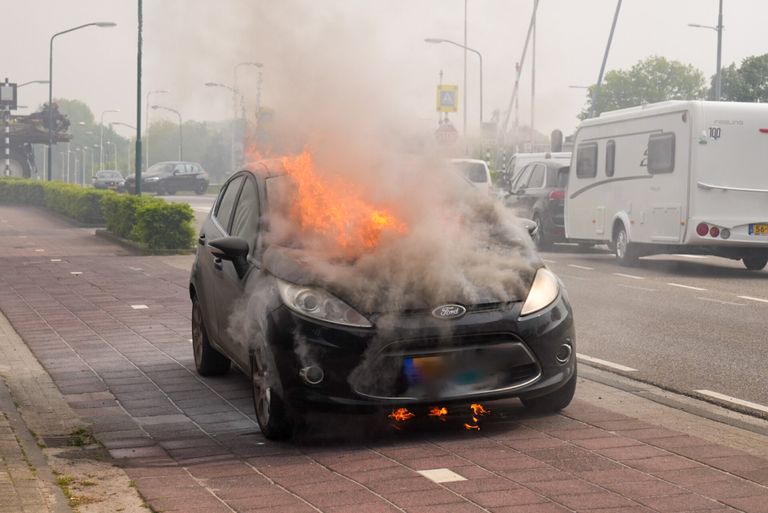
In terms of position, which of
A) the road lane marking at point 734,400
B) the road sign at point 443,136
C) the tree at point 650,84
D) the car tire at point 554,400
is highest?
the tree at point 650,84

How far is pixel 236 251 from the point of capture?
7.84m

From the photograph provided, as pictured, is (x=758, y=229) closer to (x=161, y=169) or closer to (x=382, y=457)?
(x=382, y=457)

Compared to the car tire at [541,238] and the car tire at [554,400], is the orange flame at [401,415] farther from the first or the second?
the car tire at [541,238]

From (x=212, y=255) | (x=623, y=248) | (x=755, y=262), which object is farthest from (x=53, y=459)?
(x=623, y=248)

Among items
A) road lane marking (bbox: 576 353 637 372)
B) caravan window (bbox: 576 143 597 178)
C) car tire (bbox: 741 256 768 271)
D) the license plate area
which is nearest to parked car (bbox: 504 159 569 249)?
caravan window (bbox: 576 143 597 178)

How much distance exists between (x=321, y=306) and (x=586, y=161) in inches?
691

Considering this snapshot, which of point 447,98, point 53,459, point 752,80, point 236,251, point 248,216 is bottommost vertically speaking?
point 53,459

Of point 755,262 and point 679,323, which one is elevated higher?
point 755,262

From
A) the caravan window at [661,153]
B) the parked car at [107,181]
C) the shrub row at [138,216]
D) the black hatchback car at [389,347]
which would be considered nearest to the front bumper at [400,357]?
the black hatchback car at [389,347]

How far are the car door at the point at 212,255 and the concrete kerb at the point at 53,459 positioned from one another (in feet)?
3.71

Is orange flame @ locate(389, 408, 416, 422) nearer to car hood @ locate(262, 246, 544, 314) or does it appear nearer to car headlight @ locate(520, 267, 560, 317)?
car hood @ locate(262, 246, 544, 314)

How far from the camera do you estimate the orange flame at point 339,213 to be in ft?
24.4

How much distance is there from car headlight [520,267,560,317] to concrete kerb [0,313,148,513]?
2.37 m

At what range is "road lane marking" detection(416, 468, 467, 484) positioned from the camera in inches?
239
